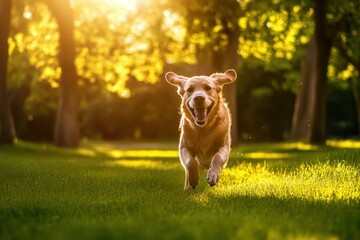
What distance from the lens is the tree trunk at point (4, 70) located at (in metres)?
22.6

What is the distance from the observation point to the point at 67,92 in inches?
1083

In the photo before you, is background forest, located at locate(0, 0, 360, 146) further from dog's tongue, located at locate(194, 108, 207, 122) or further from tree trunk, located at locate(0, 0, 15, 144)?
dog's tongue, located at locate(194, 108, 207, 122)

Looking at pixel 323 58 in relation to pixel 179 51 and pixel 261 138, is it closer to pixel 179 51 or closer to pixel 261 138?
pixel 179 51

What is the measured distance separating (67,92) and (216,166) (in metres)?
19.5

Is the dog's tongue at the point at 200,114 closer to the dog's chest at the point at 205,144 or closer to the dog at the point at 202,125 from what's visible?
the dog at the point at 202,125

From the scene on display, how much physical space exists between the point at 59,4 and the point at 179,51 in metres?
6.99

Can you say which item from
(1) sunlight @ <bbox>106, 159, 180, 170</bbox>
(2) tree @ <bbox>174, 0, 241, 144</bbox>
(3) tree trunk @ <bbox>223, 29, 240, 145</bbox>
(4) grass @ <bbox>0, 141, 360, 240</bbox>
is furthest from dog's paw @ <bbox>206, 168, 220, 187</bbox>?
(3) tree trunk @ <bbox>223, 29, 240, 145</bbox>

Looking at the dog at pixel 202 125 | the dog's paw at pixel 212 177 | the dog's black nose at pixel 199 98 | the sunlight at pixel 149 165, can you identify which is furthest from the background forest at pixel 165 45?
the dog's paw at pixel 212 177

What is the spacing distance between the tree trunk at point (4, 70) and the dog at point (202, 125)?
1379 centimetres

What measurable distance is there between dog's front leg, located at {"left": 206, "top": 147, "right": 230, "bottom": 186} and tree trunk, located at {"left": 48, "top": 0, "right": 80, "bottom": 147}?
60.6ft

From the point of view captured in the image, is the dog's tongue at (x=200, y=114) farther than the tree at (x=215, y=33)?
No

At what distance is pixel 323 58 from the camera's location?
2464 cm

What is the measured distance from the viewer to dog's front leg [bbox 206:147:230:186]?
27.8 feet

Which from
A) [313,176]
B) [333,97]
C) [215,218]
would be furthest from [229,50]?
[333,97]
